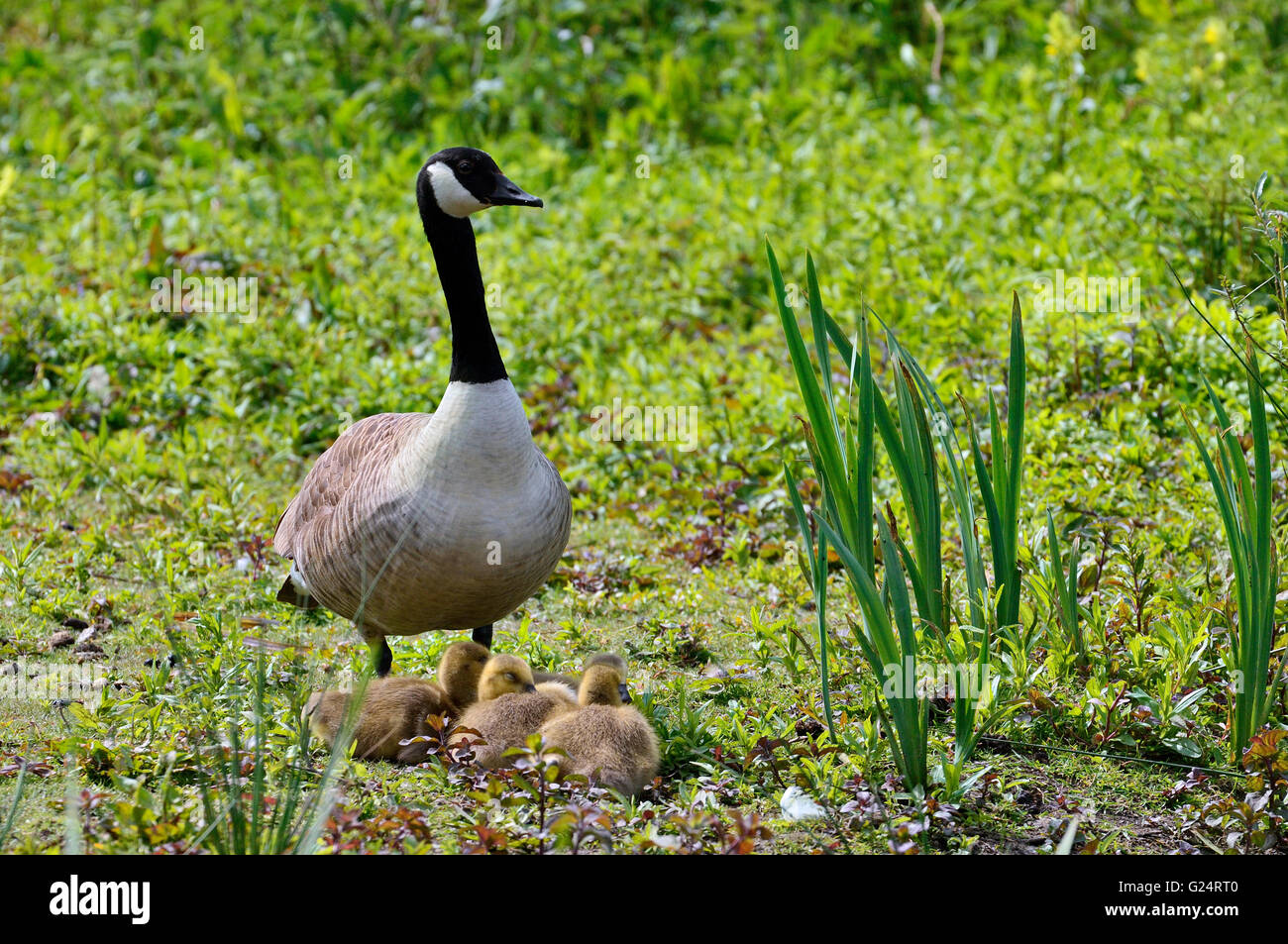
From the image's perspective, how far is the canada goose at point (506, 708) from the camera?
13.3 feet

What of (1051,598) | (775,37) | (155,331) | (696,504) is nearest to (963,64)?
(775,37)

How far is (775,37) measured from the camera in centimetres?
1100

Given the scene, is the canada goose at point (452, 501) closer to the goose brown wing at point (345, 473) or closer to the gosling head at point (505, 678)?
the goose brown wing at point (345, 473)

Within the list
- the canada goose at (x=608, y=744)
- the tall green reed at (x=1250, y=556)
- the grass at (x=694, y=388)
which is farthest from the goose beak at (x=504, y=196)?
the tall green reed at (x=1250, y=556)

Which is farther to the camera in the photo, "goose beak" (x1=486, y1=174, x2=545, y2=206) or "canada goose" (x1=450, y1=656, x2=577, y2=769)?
"goose beak" (x1=486, y1=174, x2=545, y2=206)

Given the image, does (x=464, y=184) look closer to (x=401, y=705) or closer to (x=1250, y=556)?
(x=401, y=705)

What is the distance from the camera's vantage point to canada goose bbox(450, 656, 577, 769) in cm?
406

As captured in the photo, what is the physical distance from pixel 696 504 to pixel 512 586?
2117 millimetres

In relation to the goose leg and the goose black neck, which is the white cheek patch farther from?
the goose leg

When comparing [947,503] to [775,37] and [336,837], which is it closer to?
[336,837]

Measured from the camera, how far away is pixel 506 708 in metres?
4.18

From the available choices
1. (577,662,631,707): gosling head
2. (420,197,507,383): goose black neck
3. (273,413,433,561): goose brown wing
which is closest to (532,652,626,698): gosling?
(577,662,631,707): gosling head

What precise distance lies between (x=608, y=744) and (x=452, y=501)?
1024mm

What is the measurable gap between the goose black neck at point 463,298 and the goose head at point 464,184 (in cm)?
4
